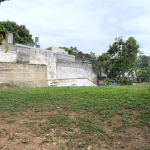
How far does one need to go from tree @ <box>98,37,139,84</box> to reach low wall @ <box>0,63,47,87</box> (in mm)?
9673

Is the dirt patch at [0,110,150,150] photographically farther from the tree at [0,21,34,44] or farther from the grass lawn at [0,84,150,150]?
the tree at [0,21,34,44]

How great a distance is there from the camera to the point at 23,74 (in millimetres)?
12445

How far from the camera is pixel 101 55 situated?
2325 centimetres

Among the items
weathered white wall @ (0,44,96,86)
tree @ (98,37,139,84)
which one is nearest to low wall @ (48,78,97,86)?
weathered white wall @ (0,44,96,86)

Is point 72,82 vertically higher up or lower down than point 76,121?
higher up

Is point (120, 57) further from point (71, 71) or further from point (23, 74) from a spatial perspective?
point (23, 74)

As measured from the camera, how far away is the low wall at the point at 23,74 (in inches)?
458

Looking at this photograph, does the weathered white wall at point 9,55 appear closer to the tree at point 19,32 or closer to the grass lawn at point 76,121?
the grass lawn at point 76,121

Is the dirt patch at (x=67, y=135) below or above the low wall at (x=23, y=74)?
below

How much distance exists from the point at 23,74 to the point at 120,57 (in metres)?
11.6

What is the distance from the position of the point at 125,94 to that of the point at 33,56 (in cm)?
940

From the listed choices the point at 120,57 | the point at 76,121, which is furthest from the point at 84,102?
the point at 120,57

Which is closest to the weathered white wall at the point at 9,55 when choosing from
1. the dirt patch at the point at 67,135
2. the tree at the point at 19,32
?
the dirt patch at the point at 67,135

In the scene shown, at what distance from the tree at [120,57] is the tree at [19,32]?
10925 mm
